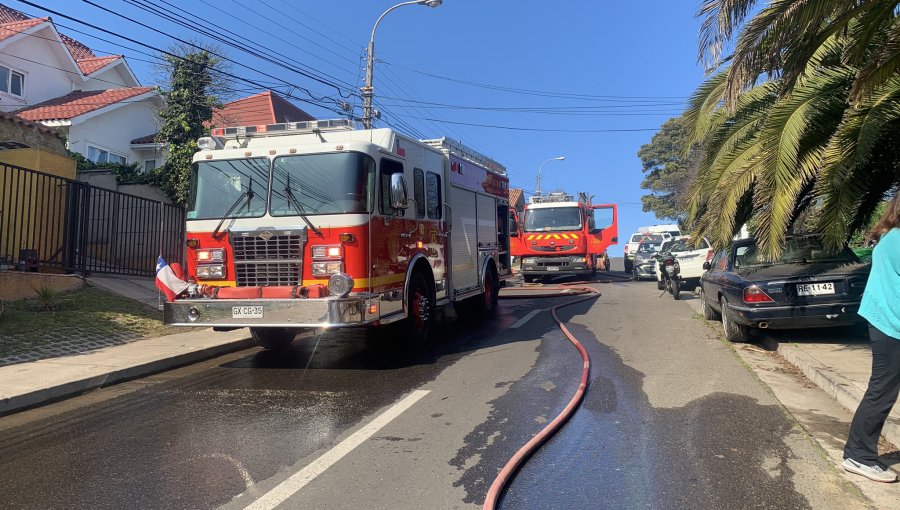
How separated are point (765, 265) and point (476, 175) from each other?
519 cm

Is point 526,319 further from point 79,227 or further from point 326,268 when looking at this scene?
point 79,227

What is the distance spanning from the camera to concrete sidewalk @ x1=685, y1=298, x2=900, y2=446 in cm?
523

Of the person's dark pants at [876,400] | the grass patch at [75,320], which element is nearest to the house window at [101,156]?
the grass patch at [75,320]

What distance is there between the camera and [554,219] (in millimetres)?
20547

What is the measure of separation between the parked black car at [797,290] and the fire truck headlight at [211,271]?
259 inches

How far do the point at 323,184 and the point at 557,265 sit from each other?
1428cm

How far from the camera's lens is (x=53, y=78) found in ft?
76.3

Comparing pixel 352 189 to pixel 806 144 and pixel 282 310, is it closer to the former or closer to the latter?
pixel 282 310

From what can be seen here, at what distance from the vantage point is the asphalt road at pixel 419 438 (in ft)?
12.0

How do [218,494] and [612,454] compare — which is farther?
[612,454]

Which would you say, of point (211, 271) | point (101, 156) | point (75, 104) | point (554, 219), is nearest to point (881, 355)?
point (211, 271)

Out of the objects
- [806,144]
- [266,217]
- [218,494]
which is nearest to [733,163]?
[806,144]

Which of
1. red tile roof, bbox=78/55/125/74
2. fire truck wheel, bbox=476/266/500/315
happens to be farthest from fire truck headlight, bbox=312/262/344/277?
red tile roof, bbox=78/55/125/74

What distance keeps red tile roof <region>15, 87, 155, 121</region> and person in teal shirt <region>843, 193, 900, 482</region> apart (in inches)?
881
